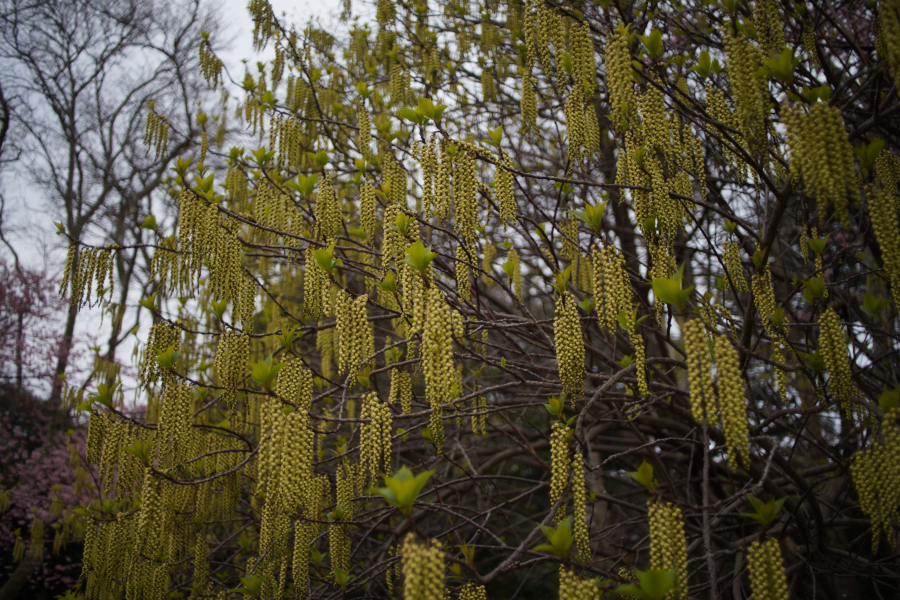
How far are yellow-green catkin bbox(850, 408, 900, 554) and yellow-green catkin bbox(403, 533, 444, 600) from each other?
1.66 m

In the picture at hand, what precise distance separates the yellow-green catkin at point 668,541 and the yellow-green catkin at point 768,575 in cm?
26

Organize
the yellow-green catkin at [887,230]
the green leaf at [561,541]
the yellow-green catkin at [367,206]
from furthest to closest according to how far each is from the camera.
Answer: the yellow-green catkin at [367,206] → the yellow-green catkin at [887,230] → the green leaf at [561,541]

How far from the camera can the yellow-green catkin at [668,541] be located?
1902mm

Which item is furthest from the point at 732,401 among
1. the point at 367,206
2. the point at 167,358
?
the point at 167,358

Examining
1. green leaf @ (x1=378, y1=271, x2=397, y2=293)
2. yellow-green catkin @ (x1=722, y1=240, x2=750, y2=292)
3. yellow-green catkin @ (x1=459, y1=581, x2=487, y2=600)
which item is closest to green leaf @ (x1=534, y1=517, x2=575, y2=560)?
yellow-green catkin @ (x1=459, y1=581, x2=487, y2=600)

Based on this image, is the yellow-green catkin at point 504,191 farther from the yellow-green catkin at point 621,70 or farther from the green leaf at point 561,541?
the green leaf at point 561,541

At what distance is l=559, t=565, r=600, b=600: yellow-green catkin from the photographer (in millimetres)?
1841

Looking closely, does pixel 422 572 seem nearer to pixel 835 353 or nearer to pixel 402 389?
pixel 402 389

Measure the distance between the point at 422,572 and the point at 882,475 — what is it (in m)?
1.76

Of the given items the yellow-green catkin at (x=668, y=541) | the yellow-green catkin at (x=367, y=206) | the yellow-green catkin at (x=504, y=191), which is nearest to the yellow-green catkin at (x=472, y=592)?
the yellow-green catkin at (x=668, y=541)

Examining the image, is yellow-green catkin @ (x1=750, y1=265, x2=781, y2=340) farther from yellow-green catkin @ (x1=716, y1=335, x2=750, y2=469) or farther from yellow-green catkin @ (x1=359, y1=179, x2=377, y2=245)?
yellow-green catkin @ (x1=359, y1=179, x2=377, y2=245)

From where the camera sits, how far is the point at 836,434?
Answer: 19.7 feet

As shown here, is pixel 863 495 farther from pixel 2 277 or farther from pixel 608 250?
pixel 2 277

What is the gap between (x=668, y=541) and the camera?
1.92 meters
